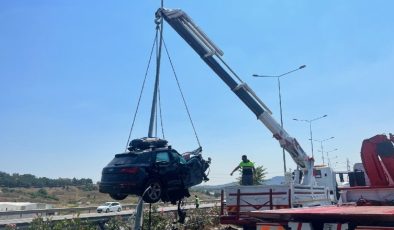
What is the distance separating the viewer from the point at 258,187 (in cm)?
1120

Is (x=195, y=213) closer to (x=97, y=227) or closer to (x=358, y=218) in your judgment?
(x=97, y=227)

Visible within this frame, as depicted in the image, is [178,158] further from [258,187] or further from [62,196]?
[62,196]

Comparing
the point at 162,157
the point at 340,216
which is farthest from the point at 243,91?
the point at 340,216

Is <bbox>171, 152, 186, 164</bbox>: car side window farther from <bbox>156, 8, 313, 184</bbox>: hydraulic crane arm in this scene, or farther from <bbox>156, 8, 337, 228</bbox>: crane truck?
<bbox>156, 8, 313, 184</bbox>: hydraulic crane arm

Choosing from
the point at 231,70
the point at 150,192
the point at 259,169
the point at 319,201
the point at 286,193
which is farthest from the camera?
the point at 259,169

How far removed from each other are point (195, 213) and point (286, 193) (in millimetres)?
6218

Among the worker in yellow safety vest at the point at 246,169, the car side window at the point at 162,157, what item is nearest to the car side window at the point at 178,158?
the car side window at the point at 162,157

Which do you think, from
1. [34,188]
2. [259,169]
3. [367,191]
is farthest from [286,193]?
[34,188]

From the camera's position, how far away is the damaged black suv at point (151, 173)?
909 centimetres

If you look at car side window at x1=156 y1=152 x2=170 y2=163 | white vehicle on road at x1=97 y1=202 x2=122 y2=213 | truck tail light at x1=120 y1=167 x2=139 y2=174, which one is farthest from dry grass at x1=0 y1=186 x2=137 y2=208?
truck tail light at x1=120 y1=167 x2=139 y2=174

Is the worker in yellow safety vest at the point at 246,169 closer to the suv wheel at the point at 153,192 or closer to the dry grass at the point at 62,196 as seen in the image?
the suv wheel at the point at 153,192

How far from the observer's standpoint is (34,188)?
78.6 m

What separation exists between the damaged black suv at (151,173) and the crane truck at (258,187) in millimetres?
1497

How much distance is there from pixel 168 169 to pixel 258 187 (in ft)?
9.44
